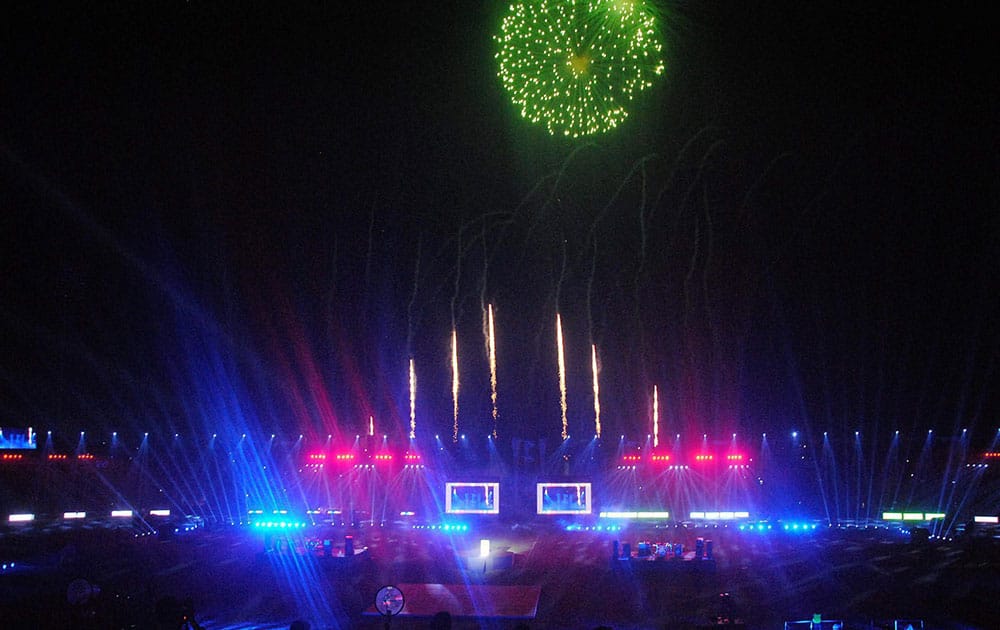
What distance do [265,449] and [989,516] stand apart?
94.5ft

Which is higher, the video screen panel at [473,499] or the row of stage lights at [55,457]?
the row of stage lights at [55,457]

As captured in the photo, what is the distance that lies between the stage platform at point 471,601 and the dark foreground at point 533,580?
27 cm

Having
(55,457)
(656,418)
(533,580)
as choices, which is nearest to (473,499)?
(656,418)

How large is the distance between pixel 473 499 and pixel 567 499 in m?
3.34

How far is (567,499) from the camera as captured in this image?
2694 centimetres

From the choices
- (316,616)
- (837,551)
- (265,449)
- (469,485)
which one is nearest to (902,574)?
(837,551)

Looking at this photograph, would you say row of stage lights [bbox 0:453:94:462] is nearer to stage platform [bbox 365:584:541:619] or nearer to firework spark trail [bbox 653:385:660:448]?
stage platform [bbox 365:584:541:619]

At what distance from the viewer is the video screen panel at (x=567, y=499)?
26.9 metres

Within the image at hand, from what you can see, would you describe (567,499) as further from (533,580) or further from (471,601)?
(471,601)

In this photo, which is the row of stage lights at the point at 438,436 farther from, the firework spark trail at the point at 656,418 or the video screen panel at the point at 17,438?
the video screen panel at the point at 17,438

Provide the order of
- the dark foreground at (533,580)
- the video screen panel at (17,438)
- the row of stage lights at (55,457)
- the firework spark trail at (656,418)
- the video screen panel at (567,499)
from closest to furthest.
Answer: the dark foreground at (533,580) → the video screen panel at (567,499) → the video screen panel at (17,438) → the row of stage lights at (55,457) → the firework spark trail at (656,418)

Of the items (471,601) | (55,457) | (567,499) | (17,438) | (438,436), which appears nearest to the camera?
(471,601)

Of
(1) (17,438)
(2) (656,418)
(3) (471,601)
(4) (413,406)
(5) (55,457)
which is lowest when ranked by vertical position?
(3) (471,601)

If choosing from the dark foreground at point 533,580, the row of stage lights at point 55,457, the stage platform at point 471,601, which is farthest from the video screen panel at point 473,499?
the row of stage lights at point 55,457
